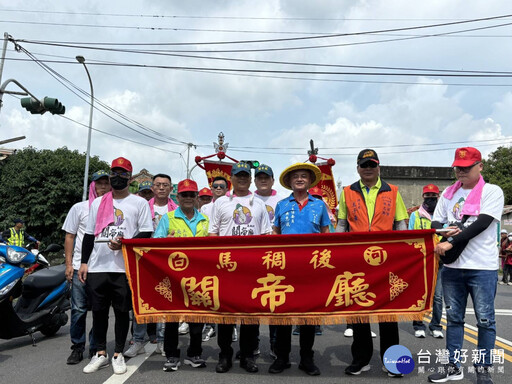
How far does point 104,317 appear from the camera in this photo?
406 centimetres

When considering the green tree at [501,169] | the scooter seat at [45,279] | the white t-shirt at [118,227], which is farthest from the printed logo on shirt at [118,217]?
the green tree at [501,169]

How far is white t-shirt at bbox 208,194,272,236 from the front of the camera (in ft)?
14.1

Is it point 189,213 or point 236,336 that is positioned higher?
point 189,213

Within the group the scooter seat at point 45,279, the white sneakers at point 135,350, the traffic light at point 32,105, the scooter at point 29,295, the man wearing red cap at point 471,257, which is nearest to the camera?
the man wearing red cap at point 471,257

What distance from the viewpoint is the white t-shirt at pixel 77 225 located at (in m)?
4.48

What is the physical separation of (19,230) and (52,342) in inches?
364

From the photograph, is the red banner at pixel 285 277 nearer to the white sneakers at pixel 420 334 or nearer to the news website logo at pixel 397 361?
the news website logo at pixel 397 361

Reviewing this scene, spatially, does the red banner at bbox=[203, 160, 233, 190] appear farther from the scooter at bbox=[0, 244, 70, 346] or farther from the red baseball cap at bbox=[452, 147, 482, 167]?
the red baseball cap at bbox=[452, 147, 482, 167]

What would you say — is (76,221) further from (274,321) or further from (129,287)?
(274,321)

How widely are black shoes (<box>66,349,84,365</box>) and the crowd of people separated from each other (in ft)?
0.04

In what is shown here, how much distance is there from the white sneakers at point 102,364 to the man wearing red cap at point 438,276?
12.6 ft

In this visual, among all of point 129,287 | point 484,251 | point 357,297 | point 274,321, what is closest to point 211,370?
point 274,321

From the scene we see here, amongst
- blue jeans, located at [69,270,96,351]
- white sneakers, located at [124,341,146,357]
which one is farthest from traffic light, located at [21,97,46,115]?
white sneakers, located at [124,341,146,357]

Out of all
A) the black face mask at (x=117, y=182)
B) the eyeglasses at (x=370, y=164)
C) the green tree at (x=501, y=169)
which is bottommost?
the black face mask at (x=117, y=182)
